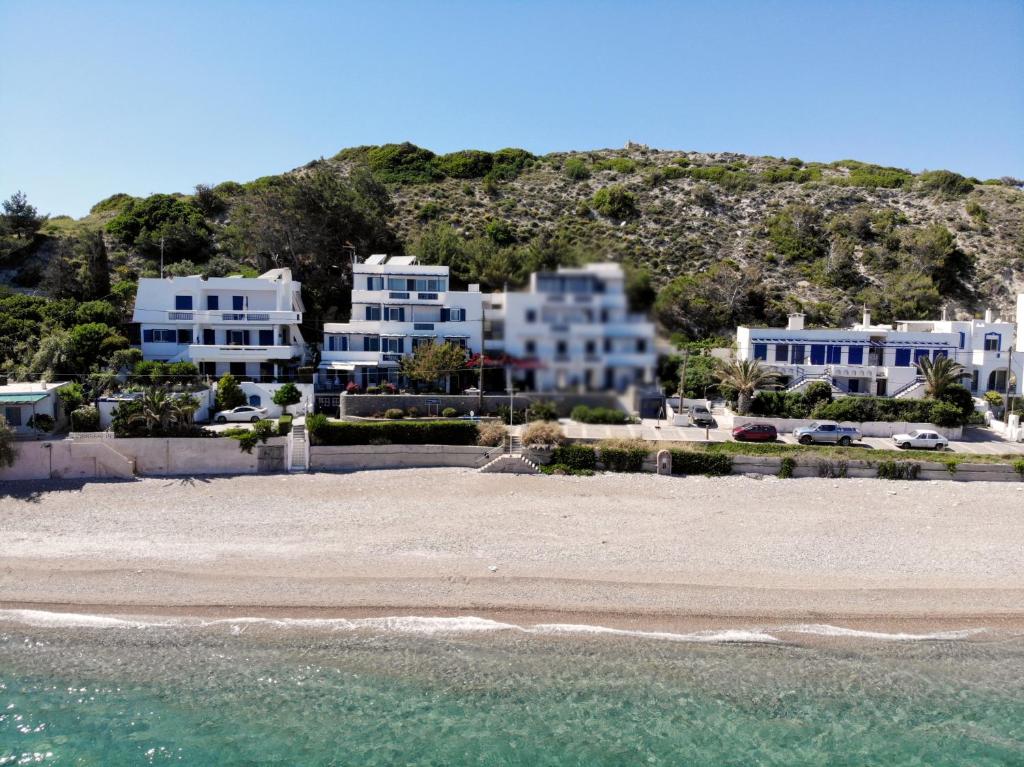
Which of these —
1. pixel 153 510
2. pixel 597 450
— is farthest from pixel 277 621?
pixel 597 450

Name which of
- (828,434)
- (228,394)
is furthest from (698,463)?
(228,394)

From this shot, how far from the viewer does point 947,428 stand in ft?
107

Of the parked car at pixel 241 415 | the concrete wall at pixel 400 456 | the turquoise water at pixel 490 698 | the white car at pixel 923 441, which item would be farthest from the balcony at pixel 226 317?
the white car at pixel 923 441

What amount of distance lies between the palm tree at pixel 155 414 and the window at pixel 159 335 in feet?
32.3

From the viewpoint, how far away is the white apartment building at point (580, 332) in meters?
3.88

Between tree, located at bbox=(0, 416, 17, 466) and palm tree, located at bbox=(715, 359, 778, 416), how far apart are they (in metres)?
26.3

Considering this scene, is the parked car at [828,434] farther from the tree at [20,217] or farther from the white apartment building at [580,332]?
the tree at [20,217]

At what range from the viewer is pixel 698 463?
28406 millimetres

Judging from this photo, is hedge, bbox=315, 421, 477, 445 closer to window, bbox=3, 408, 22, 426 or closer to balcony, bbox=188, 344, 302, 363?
balcony, bbox=188, 344, 302, 363

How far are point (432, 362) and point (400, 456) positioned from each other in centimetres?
512

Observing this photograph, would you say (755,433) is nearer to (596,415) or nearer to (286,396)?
(286,396)

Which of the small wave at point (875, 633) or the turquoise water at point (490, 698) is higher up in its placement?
the small wave at point (875, 633)

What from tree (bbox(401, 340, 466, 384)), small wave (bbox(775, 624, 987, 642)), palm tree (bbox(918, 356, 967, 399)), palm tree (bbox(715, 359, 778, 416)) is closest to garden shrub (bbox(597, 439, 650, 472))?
palm tree (bbox(715, 359, 778, 416))

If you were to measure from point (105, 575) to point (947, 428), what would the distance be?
1361 inches
